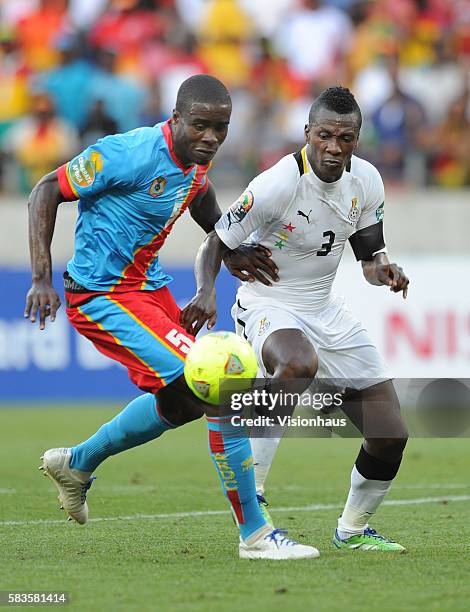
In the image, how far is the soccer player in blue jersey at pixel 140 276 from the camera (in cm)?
613

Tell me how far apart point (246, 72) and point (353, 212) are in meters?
9.99

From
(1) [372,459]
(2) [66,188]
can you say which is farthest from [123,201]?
(1) [372,459]

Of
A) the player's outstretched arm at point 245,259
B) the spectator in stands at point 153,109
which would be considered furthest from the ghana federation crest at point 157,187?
the spectator in stands at point 153,109

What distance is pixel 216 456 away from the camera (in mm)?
6090

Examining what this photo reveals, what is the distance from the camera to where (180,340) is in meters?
6.38

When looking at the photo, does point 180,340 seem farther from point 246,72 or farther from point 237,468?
point 246,72

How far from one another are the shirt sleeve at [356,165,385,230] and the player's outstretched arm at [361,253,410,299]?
0.20 m

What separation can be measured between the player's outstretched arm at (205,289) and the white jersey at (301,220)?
0.07 meters

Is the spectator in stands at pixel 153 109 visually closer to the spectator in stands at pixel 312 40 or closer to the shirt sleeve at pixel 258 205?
the spectator in stands at pixel 312 40

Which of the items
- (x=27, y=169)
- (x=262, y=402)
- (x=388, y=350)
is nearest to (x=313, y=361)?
(x=262, y=402)

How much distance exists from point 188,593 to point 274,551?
3.19 feet

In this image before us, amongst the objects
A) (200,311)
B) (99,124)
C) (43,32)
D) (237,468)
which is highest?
(43,32)

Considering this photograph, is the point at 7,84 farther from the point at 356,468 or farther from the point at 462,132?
the point at 356,468

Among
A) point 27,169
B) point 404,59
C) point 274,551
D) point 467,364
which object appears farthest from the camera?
point 404,59
